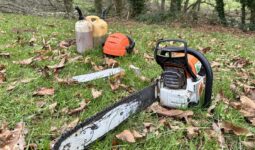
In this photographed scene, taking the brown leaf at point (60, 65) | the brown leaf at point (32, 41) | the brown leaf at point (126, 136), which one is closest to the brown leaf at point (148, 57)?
the brown leaf at point (60, 65)

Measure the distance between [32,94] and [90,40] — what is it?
1557mm

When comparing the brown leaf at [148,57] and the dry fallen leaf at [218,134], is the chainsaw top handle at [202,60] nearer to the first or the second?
the dry fallen leaf at [218,134]

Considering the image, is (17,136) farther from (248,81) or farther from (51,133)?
(248,81)

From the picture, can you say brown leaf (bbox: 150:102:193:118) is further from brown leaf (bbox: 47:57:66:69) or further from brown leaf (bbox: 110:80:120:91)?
brown leaf (bbox: 47:57:66:69)

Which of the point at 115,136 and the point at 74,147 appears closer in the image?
the point at 74,147

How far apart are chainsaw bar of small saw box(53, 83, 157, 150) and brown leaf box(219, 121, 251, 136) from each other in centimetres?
58

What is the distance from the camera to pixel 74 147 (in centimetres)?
207

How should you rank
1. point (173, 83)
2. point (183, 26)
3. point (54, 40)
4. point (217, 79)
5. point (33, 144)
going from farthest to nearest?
point (183, 26) → point (54, 40) → point (217, 79) → point (173, 83) → point (33, 144)

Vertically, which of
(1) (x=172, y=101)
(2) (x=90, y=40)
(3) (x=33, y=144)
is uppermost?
(2) (x=90, y=40)

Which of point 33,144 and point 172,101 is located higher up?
point 172,101

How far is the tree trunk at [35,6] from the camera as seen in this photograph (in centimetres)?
1163

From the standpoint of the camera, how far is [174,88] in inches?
104

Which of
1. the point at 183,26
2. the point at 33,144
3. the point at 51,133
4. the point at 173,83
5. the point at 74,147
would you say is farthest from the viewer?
the point at 183,26

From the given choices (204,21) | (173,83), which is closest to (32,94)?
(173,83)
